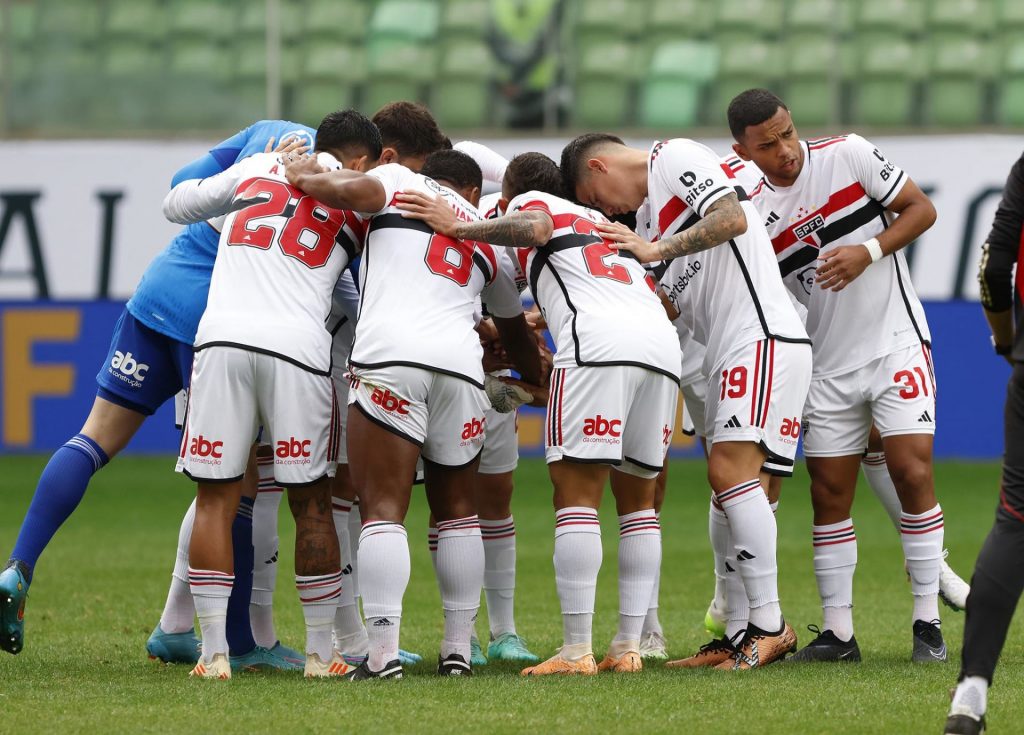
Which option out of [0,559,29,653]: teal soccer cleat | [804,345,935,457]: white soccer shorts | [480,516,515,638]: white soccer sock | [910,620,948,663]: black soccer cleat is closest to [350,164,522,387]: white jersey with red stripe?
[480,516,515,638]: white soccer sock

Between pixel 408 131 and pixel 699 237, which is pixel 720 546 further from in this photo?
pixel 408 131

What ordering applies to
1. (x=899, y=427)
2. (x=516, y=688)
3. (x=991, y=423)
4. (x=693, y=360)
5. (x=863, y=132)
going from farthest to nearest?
(x=863, y=132) < (x=991, y=423) < (x=693, y=360) < (x=899, y=427) < (x=516, y=688)

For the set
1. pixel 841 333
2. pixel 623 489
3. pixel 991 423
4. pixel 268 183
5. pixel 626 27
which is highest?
pixel 626 27

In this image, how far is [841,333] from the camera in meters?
6.13

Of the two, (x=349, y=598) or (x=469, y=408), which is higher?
(x=469, y=408)

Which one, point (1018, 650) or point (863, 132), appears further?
point (863, 132)

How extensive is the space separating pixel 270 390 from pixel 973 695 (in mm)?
2703

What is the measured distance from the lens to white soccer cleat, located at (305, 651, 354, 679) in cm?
552

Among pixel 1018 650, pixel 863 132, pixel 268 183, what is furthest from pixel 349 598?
pixel 863 132

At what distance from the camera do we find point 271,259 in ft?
18.3

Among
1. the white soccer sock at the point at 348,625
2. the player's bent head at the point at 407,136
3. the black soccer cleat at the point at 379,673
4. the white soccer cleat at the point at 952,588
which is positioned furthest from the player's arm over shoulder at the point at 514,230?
the white soccer cleat at the point at 952,588

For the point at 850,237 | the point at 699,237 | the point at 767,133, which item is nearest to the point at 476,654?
the point at 699,237

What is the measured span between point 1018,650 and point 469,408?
8.21 ft

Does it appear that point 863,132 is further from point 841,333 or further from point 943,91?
→ point 841,333
